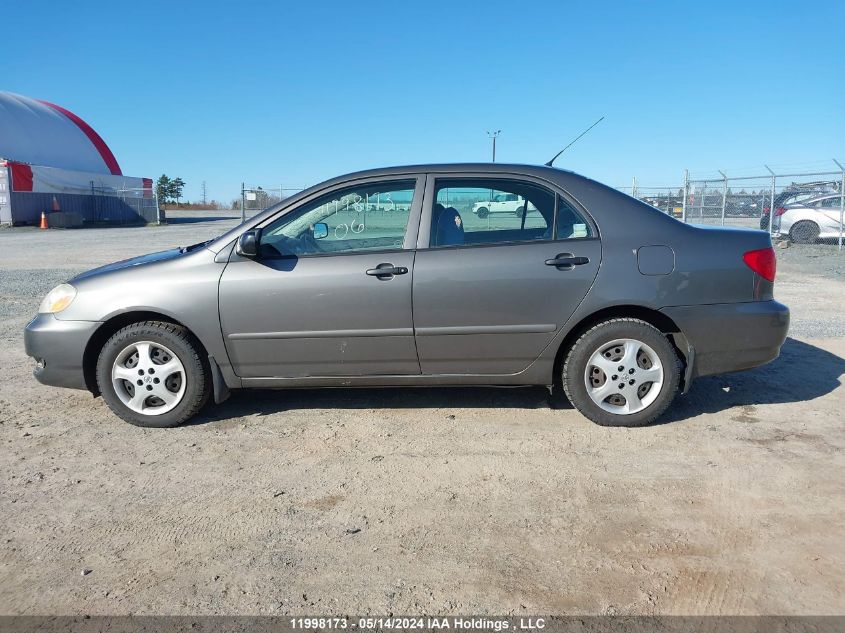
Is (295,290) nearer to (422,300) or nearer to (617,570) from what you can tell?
(422,300)

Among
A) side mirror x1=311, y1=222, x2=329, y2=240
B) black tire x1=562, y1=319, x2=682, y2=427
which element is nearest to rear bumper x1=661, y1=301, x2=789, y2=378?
black tire x1=562, y1=319, x2=682, y2=427

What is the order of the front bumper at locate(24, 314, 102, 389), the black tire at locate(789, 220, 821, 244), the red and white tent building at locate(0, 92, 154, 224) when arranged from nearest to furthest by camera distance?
1. the front bumper at locate(24, 314, 102, 389)
2. the black tire at locate(789, 220, 821, 244)
3. the red and white tent building at locate(0, 92, 154, 224)

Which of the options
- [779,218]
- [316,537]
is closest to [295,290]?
[316,537]

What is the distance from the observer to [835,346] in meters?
6.39

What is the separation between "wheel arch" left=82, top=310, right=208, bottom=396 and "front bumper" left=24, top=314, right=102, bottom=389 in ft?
0.10

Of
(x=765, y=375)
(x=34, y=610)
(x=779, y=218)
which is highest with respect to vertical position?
(x=779, y=218)

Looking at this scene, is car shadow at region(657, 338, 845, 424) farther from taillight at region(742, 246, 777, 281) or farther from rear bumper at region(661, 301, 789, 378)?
taillight at region(742, 246, 777, 281)

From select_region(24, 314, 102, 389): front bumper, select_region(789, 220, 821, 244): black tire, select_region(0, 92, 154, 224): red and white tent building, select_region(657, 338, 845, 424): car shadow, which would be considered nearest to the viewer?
select_region(24, 314, 102, 389): front bumper

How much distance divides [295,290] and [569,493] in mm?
1991

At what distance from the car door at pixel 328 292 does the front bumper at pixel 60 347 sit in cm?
93

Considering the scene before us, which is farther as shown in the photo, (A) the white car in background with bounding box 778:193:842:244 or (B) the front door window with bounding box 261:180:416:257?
(A) the white car in background with bounding box 778:193:842:244

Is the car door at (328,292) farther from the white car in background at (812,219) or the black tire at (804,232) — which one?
the black tire at (804,232)

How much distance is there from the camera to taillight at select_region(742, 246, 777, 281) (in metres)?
4.22

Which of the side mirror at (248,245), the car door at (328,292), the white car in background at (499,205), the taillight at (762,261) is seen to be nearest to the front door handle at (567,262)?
the white car in background at (499,205)
